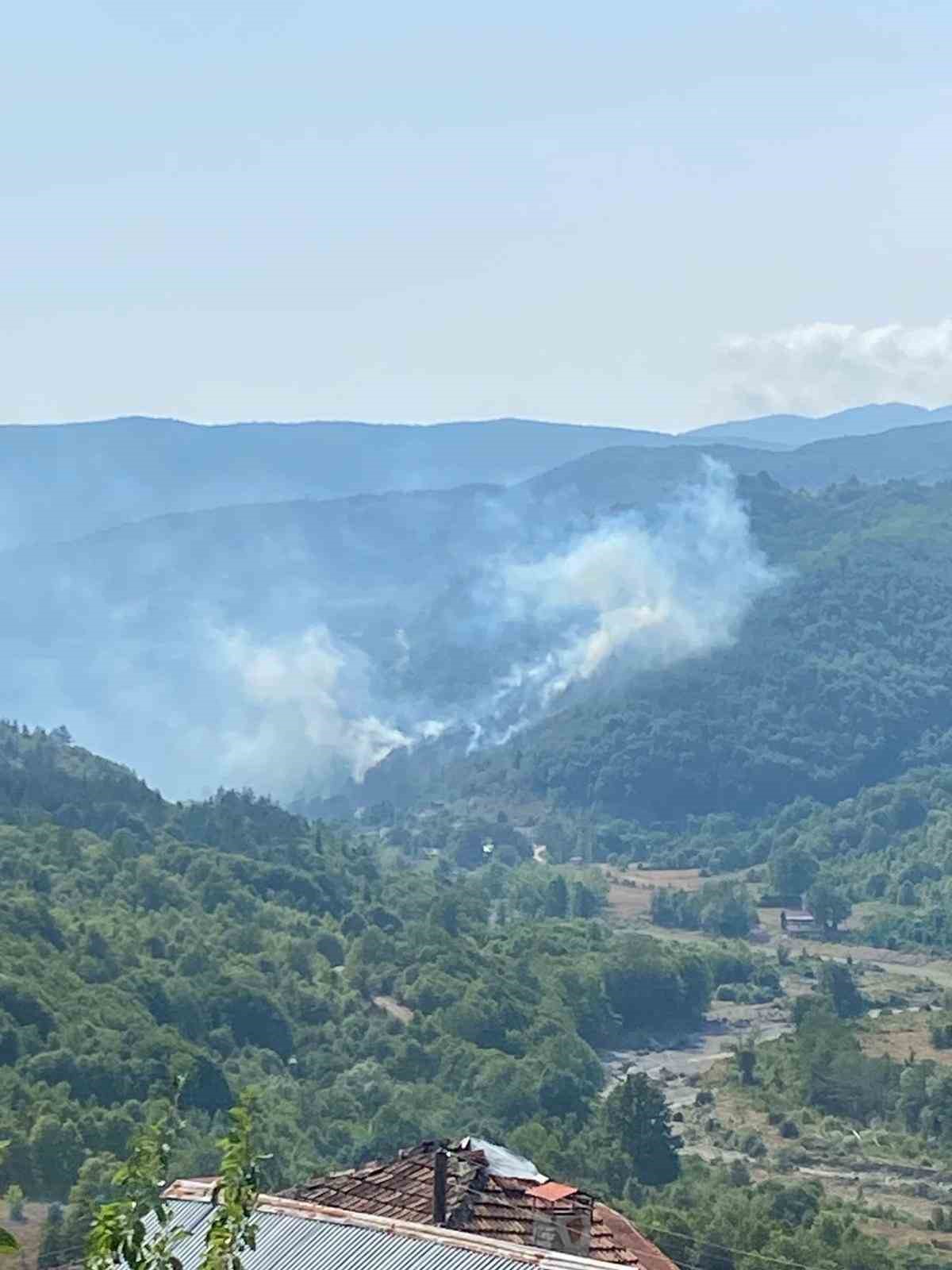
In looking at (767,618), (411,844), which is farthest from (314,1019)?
(767,618)

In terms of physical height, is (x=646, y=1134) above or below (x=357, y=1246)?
below

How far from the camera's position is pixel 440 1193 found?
2861cm

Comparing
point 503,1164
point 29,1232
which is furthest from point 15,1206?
point 503,1164

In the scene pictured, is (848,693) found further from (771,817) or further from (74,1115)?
(74,1115)

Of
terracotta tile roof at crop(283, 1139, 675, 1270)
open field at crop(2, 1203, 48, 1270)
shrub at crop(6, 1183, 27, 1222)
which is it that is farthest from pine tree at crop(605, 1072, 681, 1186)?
terracotta tile roof at crop(283, 1139, 675, 1270)

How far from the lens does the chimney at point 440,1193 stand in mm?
28562

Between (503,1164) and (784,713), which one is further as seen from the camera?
(784,713)

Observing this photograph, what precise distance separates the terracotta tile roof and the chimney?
112 millimetres

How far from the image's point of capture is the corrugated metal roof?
22984mm

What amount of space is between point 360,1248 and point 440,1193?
15.3ft

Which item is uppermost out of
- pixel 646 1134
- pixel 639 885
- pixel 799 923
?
pixel 639 885

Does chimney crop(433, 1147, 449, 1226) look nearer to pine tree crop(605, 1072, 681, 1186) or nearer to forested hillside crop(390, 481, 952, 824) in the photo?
pine tree crop(605, 1072, 681, 1186)

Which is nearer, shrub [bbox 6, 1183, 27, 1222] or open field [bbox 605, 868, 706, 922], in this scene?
shrub [bbox 6, 1183, 27, 1222]

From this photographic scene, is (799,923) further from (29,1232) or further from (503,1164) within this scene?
(503,1164)
